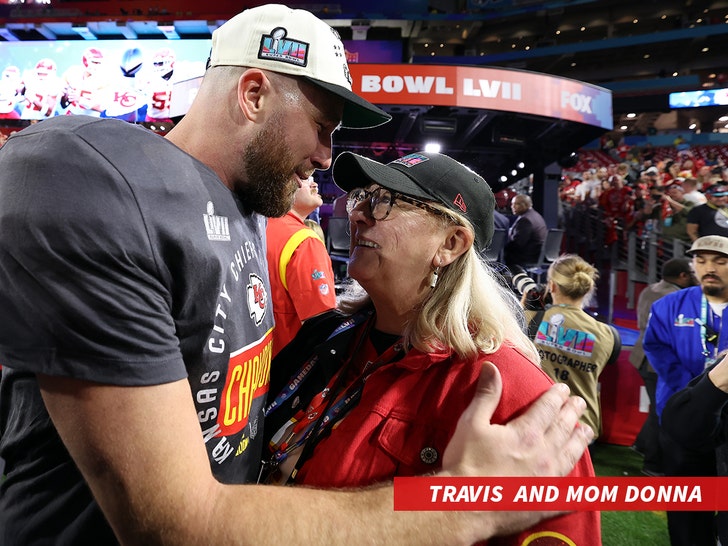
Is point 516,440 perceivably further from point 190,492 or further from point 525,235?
point 525,235

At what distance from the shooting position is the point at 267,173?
144cm

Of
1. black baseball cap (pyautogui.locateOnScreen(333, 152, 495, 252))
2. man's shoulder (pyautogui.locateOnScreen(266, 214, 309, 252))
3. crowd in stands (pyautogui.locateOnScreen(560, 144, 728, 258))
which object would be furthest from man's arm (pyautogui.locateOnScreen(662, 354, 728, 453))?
crowd in stands (pyautogui.locateOnScreen(560, 144, 728, 258))

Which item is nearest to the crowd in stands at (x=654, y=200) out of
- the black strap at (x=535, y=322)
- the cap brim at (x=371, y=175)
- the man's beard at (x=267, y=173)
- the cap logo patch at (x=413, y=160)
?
the black strap at (x=535, y=322)

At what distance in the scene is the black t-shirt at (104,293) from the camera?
0.84m

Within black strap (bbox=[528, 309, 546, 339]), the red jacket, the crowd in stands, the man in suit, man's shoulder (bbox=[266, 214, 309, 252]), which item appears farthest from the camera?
the man in suit

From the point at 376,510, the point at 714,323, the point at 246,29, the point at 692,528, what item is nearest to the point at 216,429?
the point at 376,510

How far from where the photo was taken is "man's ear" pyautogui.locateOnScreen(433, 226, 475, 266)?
161 cm

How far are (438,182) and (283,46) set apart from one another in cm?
62

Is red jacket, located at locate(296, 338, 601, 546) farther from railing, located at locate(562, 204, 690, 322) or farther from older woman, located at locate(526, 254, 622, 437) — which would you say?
railing, located at locate(562, 204, 690, 322)

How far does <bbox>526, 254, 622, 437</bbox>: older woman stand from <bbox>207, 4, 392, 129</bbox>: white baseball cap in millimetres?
3397

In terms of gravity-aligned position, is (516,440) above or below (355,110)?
below

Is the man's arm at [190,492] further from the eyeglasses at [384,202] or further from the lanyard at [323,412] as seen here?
the eyeglasses at [384,202]

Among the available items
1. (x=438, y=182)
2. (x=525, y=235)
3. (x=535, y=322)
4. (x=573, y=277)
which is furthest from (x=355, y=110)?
(x=525, y=235)

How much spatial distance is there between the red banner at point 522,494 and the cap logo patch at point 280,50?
43.5 inches
